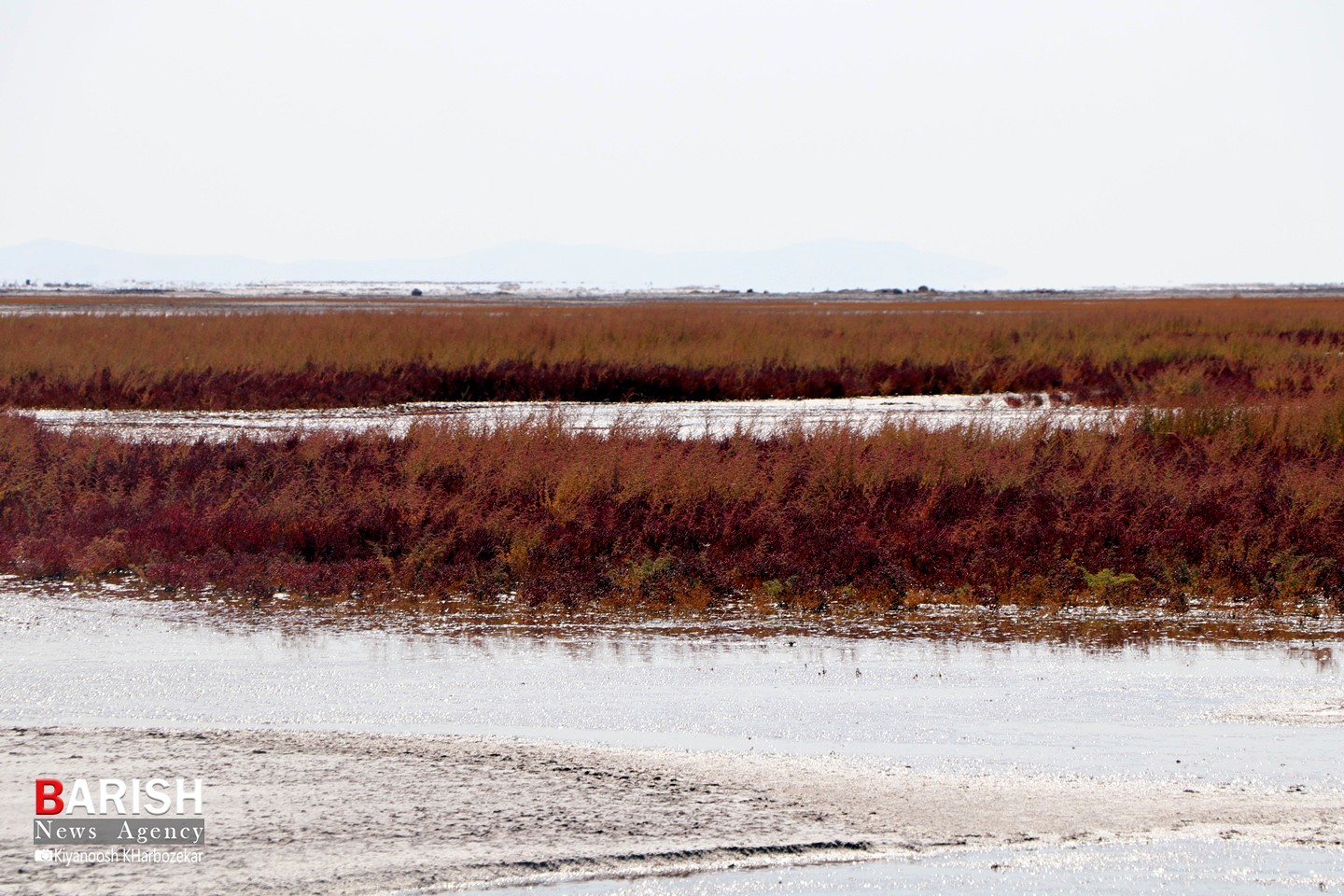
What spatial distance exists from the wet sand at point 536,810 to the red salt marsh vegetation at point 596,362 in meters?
13.2

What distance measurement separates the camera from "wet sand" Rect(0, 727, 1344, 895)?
14.1ft

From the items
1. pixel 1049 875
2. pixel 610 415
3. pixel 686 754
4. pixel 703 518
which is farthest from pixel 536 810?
pixel 610 415

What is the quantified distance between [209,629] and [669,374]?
1874cm

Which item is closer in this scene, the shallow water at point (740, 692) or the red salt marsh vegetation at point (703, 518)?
the shallow water at point (740, 692)

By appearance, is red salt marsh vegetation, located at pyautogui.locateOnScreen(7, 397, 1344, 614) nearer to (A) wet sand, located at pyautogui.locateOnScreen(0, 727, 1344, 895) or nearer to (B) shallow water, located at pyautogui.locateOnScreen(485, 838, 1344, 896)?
(A) wet sand, located at pyautogui.locateOnScreen(0, 727, 1344, 895)

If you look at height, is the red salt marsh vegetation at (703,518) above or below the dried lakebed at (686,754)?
above

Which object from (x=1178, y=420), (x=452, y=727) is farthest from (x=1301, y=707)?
(x=1178, y=420)

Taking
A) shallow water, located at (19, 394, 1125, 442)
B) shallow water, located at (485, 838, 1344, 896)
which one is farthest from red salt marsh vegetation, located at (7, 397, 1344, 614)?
shallow water, located at (485, 838, 1344, 896)

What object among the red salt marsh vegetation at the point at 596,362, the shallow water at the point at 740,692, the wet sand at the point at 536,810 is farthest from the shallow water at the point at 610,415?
the wet sand at the point at 536,810

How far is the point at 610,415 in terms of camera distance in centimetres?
2033

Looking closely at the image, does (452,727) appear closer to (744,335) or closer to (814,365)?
(814,365)

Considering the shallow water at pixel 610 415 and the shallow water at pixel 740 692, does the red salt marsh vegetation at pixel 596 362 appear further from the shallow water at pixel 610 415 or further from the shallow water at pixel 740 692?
the shallow water at pixel 740 692

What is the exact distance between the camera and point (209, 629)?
8.04 m

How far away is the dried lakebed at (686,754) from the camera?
435cm
